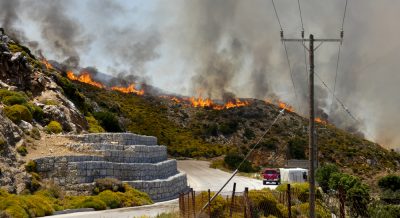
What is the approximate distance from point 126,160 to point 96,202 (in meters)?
8.09

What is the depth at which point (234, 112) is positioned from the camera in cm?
15762

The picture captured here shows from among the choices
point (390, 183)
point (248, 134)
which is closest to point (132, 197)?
point (390, 183)

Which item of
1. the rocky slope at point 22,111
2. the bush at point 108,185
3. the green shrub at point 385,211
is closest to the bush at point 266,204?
the green shrub at point 385,211

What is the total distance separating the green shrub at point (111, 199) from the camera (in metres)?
35.8

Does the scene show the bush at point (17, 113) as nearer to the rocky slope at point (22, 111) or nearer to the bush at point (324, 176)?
the rocky slope at point (22, 111)

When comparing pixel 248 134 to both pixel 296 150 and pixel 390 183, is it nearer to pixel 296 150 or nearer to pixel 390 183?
pixel 296 150

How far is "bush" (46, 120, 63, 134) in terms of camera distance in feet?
158

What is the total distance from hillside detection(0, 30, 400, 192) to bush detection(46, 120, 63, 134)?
2.41 feet

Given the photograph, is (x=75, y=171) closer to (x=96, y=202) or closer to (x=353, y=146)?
(x=96, y=202)

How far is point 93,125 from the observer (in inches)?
2388

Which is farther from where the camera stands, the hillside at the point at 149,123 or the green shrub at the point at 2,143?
the hillside at the point at 149,123

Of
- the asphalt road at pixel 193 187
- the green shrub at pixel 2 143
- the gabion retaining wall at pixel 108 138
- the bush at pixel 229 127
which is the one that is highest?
the bush at pixel 229 127

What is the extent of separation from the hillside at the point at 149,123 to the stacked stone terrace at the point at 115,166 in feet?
9.44

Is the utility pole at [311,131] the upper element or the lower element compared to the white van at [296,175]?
upper
